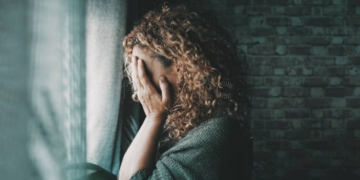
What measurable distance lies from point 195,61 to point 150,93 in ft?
0.50

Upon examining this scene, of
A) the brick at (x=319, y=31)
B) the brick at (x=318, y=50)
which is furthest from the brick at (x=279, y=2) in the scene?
the brick at (x=318, y=50)

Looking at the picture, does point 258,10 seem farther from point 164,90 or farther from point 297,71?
point 164,90

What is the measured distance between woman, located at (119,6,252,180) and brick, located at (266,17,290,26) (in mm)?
1503

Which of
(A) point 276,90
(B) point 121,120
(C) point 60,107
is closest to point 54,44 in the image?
(C) point 60,107

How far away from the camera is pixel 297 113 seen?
2.42 metres

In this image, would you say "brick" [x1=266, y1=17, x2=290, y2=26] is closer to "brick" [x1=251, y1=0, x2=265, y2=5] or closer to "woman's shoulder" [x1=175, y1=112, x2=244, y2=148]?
"brick" [x1=251, y1=0, x2=265, y2=5]

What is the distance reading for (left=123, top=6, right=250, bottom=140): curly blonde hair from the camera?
0.90 metres

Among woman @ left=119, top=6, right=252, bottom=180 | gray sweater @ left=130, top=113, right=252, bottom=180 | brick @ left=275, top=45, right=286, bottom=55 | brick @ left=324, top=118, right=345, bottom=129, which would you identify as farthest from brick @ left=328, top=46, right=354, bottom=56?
gray sweater @ left=130, top=113, right=252, bottom=180

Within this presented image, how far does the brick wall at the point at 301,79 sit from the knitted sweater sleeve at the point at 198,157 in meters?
1.61

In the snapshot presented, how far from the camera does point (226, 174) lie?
2.59ft

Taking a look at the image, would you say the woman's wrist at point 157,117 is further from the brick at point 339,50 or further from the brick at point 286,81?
the brick at point 339,50

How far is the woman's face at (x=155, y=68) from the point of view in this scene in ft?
3.05

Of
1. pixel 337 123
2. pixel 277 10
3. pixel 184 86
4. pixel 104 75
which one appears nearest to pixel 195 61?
pixel 184 86

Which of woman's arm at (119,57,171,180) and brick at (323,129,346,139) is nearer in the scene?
woman's arm at (119,57,171,180)
